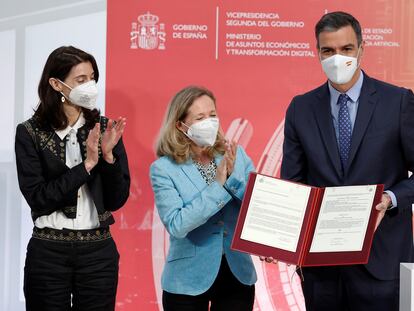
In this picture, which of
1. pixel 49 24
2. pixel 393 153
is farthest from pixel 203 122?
pixel 49 24

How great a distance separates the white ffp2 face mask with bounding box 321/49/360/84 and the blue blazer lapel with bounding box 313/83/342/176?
109 mm

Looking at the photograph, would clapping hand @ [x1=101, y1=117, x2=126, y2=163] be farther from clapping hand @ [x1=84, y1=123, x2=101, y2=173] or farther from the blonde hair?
the blonde hair

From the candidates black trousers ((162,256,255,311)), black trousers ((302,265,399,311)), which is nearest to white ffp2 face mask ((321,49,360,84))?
black trousers ((302,265,399,311))

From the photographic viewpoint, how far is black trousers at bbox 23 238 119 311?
2688mm

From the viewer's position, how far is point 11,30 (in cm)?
394

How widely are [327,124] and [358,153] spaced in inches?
6.5

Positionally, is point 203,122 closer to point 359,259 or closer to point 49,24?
point 359,259

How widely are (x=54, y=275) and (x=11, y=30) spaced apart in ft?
6.10

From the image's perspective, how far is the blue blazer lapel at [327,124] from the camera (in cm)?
240

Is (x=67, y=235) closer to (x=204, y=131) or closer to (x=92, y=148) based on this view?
(x=92, y=148)

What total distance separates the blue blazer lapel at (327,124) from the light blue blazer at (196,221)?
1.31 ft

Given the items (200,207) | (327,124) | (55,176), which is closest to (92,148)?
(55,176)

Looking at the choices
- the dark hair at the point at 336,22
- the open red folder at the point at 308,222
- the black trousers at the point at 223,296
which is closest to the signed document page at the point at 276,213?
the open red folder at the point at 308,222

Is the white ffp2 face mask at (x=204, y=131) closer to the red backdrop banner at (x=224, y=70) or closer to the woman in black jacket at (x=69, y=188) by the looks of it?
the woman in black jacket at (x=69, y=188)
